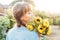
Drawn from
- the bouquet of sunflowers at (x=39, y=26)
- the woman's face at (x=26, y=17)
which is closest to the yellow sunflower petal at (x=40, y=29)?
the bouquet of sunflowers at (x=39, y=26)

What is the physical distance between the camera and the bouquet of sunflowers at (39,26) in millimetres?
1218

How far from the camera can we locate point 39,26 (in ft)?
4.07

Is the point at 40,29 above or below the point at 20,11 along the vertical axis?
below

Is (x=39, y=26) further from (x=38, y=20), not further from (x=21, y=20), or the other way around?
(x=21, y=20)

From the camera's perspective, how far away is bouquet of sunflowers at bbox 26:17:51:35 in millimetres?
1218

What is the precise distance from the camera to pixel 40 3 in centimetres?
239

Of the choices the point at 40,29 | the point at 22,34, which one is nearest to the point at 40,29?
the point at 40,29

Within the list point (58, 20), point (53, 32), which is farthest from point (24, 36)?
point (53, 32)

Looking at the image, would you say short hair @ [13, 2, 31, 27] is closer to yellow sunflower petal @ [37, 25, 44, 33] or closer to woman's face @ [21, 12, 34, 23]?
woman's face @ [21, 12, 34, 23]

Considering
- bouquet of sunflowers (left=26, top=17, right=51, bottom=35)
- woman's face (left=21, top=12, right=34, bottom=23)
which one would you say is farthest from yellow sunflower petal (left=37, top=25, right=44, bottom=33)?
woman's face (left=21, top=12, right=34, bottom=23)

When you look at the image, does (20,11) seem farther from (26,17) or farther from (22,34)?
(22,34)

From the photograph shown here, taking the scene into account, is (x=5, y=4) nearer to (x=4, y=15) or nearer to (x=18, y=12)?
(x=4, y=15)

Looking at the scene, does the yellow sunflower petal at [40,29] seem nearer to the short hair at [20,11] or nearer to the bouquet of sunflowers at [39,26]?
the bouquet of sunflowers at [39,26]

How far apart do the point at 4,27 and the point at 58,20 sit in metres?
0.73
